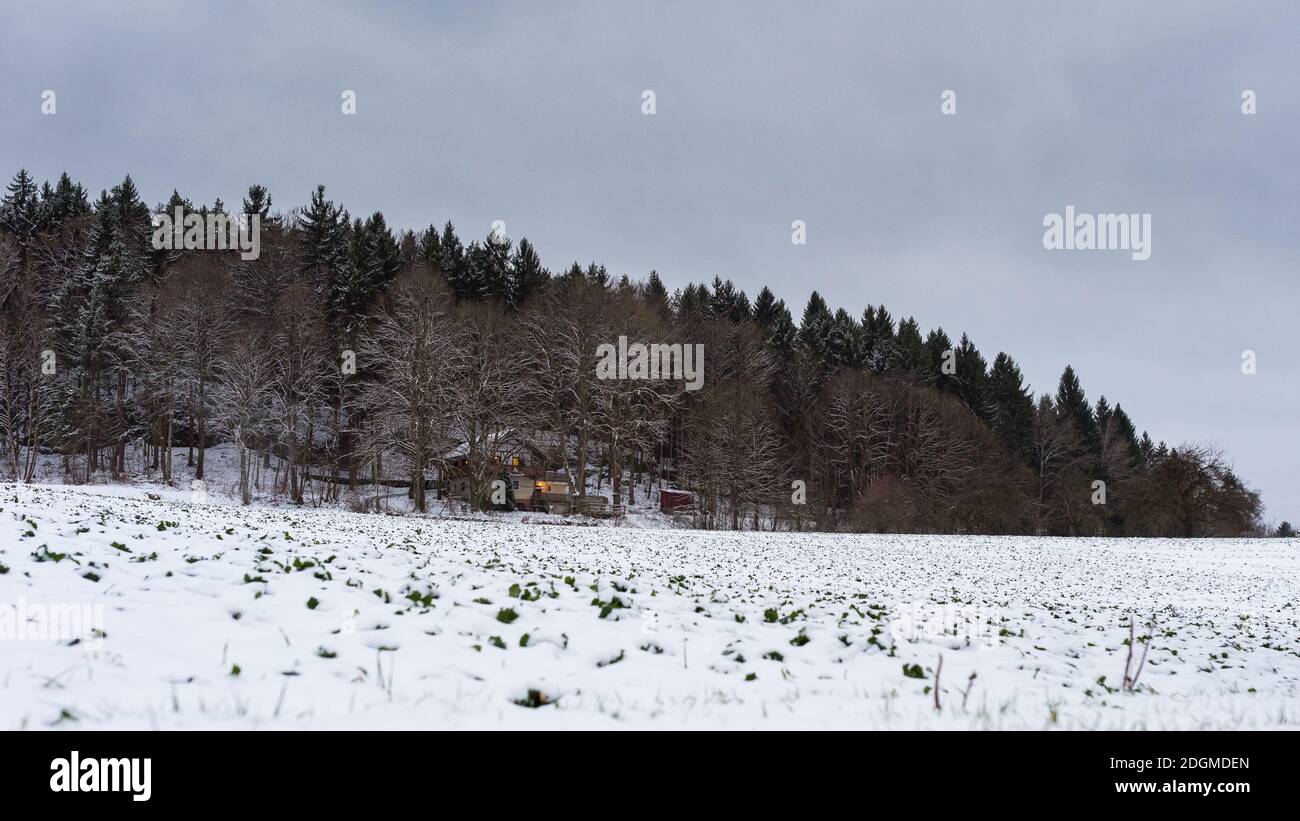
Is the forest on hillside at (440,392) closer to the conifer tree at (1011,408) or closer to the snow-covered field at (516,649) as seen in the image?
the conifer tree at (1011,408)

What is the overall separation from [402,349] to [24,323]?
2592cm

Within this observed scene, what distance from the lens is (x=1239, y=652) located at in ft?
33.5

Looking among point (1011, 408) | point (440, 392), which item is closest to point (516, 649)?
point (440, 392)

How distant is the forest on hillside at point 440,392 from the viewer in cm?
4038

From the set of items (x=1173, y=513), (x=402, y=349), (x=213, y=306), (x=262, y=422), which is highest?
(x=213, y=306)

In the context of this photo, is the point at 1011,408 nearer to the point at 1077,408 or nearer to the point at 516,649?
the point at 1077,408

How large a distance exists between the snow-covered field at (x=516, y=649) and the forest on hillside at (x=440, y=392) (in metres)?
28.2

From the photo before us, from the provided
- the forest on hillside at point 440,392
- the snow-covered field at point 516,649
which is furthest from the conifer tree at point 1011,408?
the snow-covered field at point 516,649

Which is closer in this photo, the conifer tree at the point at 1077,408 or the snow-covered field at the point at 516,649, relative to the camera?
the snow-covered field at the point at 516,649

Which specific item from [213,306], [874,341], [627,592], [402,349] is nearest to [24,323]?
[213,306]

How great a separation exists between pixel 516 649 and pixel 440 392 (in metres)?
34.3

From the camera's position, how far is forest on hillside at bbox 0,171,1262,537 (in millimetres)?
40375

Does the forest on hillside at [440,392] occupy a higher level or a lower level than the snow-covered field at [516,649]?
higher
